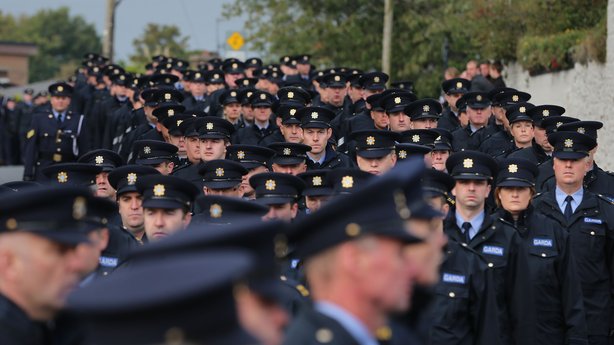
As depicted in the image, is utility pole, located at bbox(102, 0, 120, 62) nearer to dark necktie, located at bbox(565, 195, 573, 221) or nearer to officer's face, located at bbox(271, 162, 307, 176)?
officer's face, located at bbox(271, 162, 307, 176)

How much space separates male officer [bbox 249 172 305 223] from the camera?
9.40m

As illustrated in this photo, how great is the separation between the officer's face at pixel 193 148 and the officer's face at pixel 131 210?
4167mm

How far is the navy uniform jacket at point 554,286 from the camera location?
9.84m

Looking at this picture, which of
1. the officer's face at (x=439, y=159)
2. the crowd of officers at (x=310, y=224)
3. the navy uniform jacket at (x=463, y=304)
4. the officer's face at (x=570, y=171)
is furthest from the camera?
the officer's face at (x=439, y=159)

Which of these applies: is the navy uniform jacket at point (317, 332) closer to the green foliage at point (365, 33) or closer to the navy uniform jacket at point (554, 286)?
the navy uniform jacket at point (554, 286)

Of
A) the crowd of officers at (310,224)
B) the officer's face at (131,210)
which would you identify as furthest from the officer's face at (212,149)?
the officer's face at (131,210)

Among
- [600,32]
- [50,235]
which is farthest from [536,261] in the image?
[600,32]

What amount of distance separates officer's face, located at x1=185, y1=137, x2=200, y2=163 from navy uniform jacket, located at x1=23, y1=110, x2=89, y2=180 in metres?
7.28

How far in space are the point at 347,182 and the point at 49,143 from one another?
1379 cm

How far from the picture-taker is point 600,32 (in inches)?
893

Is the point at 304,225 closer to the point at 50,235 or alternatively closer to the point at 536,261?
the point at 50,235

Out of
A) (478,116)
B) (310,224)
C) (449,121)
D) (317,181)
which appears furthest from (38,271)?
(449,121)

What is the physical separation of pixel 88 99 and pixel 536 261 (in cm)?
1704

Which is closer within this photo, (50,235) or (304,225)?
(304,225)
